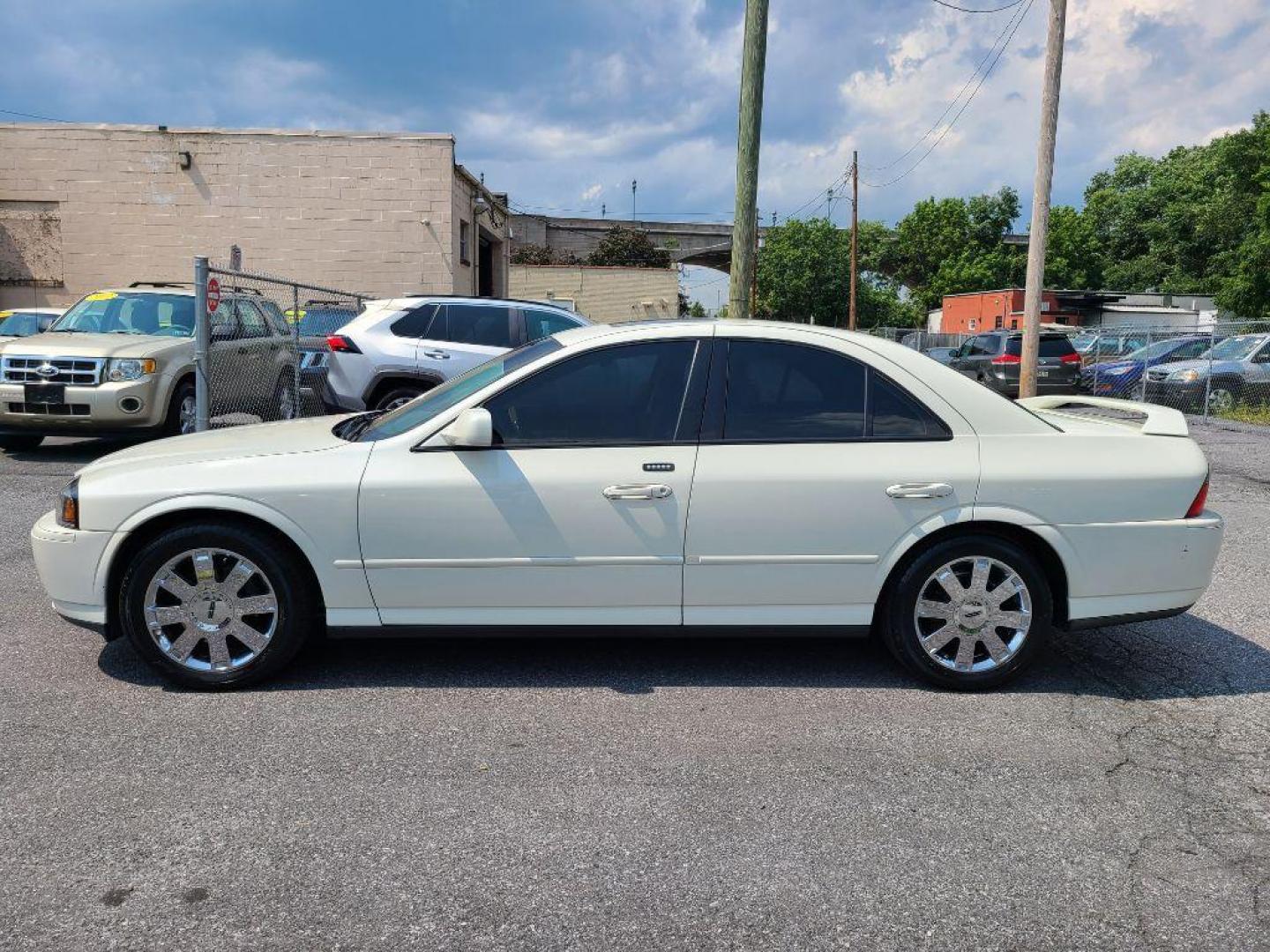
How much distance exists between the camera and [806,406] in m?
4.27

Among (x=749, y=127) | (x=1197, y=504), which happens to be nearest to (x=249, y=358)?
(x=749, y=127)

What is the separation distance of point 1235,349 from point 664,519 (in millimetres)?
20135

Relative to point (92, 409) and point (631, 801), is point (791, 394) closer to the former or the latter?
point (631, 801)

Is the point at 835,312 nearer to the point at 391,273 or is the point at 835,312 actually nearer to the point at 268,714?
the point at 391,273

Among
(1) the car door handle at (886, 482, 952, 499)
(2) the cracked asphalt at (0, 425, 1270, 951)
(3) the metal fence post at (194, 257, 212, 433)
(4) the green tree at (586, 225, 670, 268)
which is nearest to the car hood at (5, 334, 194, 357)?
(3) the metal fence post at (194, 257, 212, 433)

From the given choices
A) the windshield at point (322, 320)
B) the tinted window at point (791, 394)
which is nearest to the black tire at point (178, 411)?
the windshield at point (322, 320)

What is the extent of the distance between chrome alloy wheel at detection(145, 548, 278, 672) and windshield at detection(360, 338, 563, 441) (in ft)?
2.53

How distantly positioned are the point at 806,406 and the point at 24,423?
879cm

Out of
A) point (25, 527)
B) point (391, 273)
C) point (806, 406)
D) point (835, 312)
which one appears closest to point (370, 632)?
point (806, 406)

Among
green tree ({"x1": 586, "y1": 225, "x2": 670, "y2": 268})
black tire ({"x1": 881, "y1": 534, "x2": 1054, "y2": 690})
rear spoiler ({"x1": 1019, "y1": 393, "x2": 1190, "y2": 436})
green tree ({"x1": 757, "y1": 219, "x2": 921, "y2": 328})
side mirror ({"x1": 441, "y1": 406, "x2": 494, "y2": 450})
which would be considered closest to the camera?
side mirror ({"x1": 441, "y1": 406, "x2": 494, "y2": 450})

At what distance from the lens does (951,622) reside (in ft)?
13.8

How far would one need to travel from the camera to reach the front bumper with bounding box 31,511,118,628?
408 centimetres

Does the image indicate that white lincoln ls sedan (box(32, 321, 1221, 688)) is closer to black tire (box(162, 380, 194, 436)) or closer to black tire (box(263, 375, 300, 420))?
black tire (box(162, 380, 194, 436))

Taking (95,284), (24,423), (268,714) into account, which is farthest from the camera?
(95,284)
